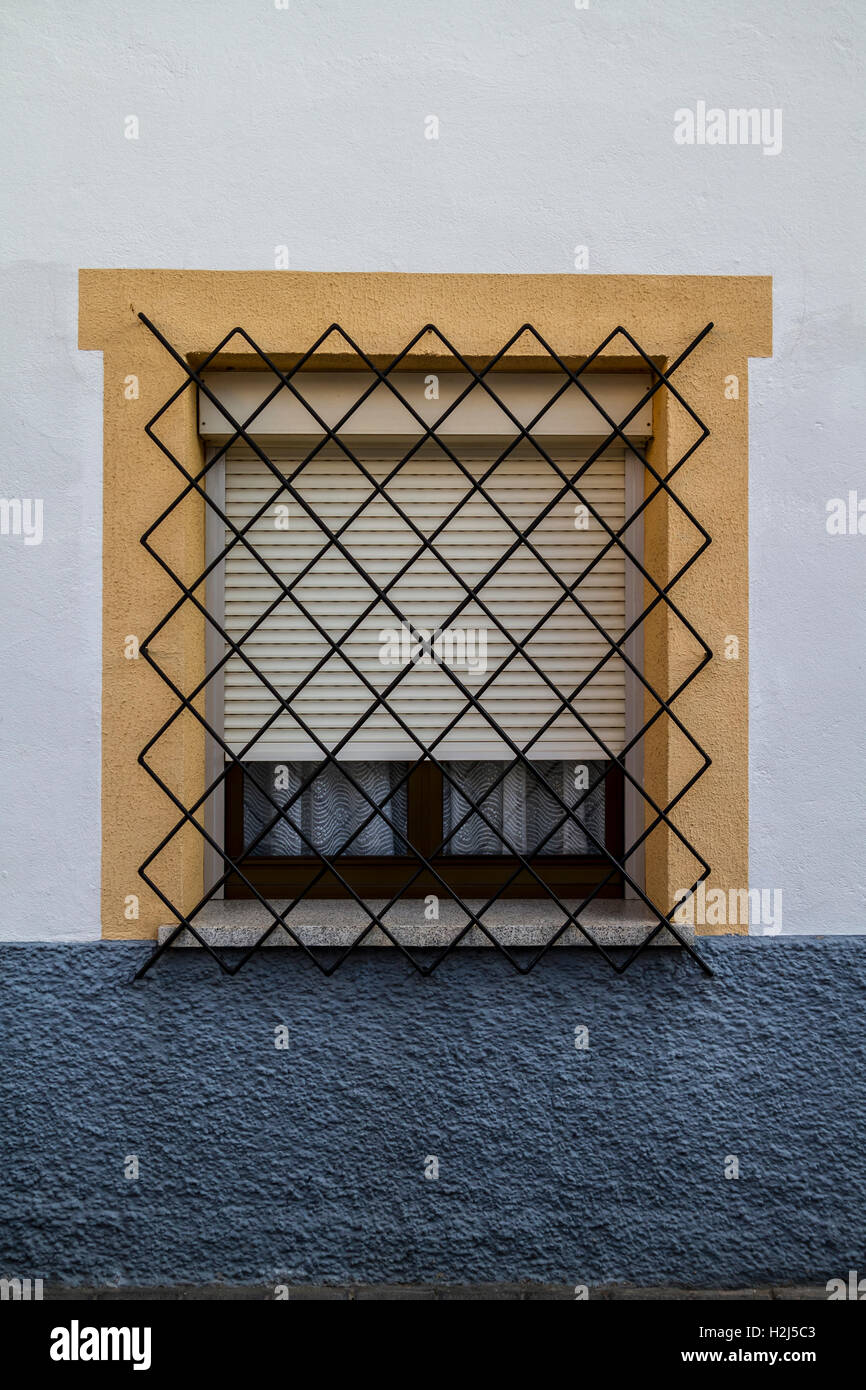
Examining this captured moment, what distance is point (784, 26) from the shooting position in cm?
288

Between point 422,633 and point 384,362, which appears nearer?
point 384,362

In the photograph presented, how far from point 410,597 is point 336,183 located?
50.9 inches

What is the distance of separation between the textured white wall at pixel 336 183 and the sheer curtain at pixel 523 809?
60cm

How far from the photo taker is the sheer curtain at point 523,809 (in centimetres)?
312

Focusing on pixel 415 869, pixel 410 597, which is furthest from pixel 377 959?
pixel 410 597

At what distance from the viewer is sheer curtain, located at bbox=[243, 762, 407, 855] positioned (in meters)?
3.10

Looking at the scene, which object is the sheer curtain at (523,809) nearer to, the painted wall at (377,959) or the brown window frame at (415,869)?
the brown window frame at (415,869)

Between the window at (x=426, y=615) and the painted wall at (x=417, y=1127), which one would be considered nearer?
the painted wall at (x=417, y=1127)

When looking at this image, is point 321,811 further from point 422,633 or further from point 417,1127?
point 417,1127

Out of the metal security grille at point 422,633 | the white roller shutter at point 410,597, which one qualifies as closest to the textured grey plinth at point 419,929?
the metal security grille at point 422,633

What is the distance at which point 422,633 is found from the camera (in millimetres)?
3041

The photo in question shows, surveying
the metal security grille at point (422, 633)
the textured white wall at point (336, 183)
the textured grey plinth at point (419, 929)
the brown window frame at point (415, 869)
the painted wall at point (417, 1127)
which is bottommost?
the painted wall at point (417, 1127)
